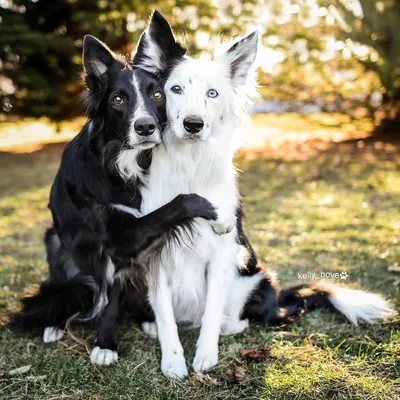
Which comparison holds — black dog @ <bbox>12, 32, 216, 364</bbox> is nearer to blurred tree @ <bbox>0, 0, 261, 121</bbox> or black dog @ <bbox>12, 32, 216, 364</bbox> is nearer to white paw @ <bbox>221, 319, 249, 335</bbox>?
white paw @ <bbox>221, 319, 249, 335</bbox>

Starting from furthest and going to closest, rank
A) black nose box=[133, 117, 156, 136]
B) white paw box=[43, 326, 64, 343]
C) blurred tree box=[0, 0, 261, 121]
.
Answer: blurred tree box=[0, 0, 261, 121]
white paw box=[43, 326, 64, 343]
black nose box=[133, 117, 156, 136]

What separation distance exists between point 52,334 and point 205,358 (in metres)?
1.04

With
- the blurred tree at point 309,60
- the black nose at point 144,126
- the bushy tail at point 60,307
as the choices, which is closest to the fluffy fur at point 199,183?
the black nose at point 144,126

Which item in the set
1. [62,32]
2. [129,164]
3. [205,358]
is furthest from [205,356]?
[62,32]

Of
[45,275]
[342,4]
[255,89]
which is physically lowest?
[45,275]

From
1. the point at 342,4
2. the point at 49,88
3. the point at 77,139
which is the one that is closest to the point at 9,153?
the point at 49,88

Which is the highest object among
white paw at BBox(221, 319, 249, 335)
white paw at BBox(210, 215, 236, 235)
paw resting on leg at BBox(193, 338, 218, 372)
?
white paw at BBox(210, 215, 236, 235)

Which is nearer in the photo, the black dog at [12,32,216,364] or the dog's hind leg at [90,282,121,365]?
the black dog at [12,32,216,364]

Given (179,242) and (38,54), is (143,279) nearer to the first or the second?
(179,242)

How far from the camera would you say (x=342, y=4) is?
8859mm

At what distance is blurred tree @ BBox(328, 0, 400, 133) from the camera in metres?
8.81

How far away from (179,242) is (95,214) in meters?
0.51

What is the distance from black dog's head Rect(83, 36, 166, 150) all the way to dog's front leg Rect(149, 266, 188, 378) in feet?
2.66

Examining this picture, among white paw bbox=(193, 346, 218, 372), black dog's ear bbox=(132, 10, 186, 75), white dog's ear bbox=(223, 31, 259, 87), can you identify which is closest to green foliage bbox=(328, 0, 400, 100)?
white dog's ear bbox=(223, 31, 259, 87)
